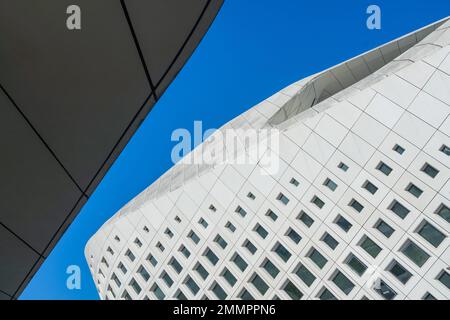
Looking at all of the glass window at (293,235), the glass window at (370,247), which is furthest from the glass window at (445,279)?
the glass window at (293,235)

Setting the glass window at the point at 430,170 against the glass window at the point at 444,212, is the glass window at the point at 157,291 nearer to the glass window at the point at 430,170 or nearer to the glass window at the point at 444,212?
the glass window at the point at 444,212

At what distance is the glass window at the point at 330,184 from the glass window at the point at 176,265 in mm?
14579

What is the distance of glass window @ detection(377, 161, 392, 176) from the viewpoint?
22.7 m

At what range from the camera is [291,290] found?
2639cm

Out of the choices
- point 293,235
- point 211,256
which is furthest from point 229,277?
point 293,235

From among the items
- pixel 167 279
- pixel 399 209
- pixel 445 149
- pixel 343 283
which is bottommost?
pixel 167 279

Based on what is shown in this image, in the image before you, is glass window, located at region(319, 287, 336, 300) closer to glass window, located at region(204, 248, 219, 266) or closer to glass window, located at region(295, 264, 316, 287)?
glass window, located at region(295, 264, 316, 287)

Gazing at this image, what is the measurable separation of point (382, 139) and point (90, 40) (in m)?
21.9

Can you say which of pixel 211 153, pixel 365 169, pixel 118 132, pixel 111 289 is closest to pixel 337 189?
pixel 365 169

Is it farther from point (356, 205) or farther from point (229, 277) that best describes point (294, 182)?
point (229, 277)

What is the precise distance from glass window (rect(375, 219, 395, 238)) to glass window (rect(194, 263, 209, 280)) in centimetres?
1391

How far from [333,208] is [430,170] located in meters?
6.05

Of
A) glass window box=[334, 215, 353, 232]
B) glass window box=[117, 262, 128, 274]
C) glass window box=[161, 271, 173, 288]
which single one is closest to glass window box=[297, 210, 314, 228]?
glass window box=[334, 215, 353, 232]
